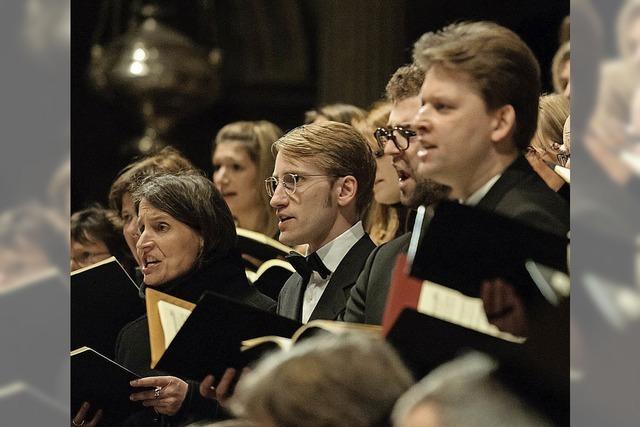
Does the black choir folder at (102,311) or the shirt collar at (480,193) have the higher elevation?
the shirt collar at (480,193)

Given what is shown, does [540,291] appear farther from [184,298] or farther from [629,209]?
[184,298]

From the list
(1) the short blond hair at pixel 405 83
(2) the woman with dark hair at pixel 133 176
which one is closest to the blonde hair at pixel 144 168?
(2) the woman with dark hair at pixel 133 176

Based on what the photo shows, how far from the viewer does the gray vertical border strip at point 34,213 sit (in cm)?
377

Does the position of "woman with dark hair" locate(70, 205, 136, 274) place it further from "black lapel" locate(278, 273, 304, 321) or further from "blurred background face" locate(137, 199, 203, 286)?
"black lapel" locate(278, 273, 304, 321)

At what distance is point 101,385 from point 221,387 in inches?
20.2

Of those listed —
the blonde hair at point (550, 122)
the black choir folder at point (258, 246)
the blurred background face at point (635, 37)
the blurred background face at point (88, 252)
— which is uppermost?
the blurred background face at point (635, 37)

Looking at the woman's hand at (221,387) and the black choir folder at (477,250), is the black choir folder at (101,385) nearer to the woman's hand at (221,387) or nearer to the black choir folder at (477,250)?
the woman's hand at (221,387)

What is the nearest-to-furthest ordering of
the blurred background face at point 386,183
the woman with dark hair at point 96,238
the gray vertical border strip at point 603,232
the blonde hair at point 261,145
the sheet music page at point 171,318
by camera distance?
the gray vertical border strip at point 603,232 → the blurred background face at point 386,183 → the sheet music page at point 171,318 → the blonde hair at point 261,145 → the woman with dark hair at point 96,238

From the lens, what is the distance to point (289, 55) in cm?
505

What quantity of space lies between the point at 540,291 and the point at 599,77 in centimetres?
51

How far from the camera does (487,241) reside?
3.09 metres

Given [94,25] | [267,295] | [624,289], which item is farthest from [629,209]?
[94,25]

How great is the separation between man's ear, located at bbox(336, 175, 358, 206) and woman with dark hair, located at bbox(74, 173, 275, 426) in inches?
15.7

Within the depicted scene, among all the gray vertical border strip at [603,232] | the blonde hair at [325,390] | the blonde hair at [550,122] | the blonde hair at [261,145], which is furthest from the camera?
the blonde hair at [261,145]
